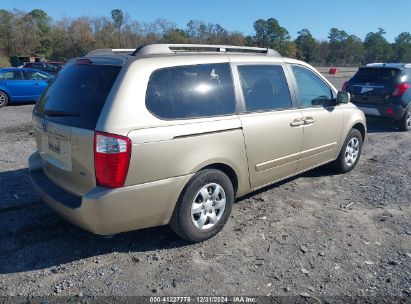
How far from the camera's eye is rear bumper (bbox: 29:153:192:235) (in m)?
3.07

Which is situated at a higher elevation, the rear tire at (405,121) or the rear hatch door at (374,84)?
the rear hatch door at (374,84)

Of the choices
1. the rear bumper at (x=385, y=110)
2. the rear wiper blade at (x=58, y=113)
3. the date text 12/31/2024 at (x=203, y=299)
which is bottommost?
the date text 12/31/2024 at (x=203, y=299)

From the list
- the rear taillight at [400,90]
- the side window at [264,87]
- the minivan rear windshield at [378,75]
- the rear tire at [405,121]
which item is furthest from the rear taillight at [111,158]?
the rear tire at [405,121]

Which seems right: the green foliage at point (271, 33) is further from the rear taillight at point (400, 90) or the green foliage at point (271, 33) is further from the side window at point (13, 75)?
the rear taillight at point (400, 90)

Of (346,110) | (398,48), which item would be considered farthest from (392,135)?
(398,48)

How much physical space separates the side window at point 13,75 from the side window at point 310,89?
1219cm

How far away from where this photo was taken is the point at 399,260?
138 inches

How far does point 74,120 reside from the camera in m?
3.23

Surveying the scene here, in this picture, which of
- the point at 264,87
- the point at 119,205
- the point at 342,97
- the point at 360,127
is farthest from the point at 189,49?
the point at 360,127

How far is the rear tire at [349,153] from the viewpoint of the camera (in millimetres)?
5766

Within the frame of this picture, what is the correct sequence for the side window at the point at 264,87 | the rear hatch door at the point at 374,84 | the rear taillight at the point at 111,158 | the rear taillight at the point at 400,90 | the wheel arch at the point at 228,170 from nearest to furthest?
the rear taillight at the point at 111,158 < the wheel arch at the point at 228,170 < the side window at the point at 264,87 < the rear taillight at the point at 400,90 < the rear hatch door at the point at 374,84

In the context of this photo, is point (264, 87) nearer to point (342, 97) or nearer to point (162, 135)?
point (342, 97)

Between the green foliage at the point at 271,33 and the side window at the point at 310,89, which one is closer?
the side window at the point at 310,89

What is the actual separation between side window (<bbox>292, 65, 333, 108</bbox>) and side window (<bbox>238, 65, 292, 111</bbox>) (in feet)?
0.90
